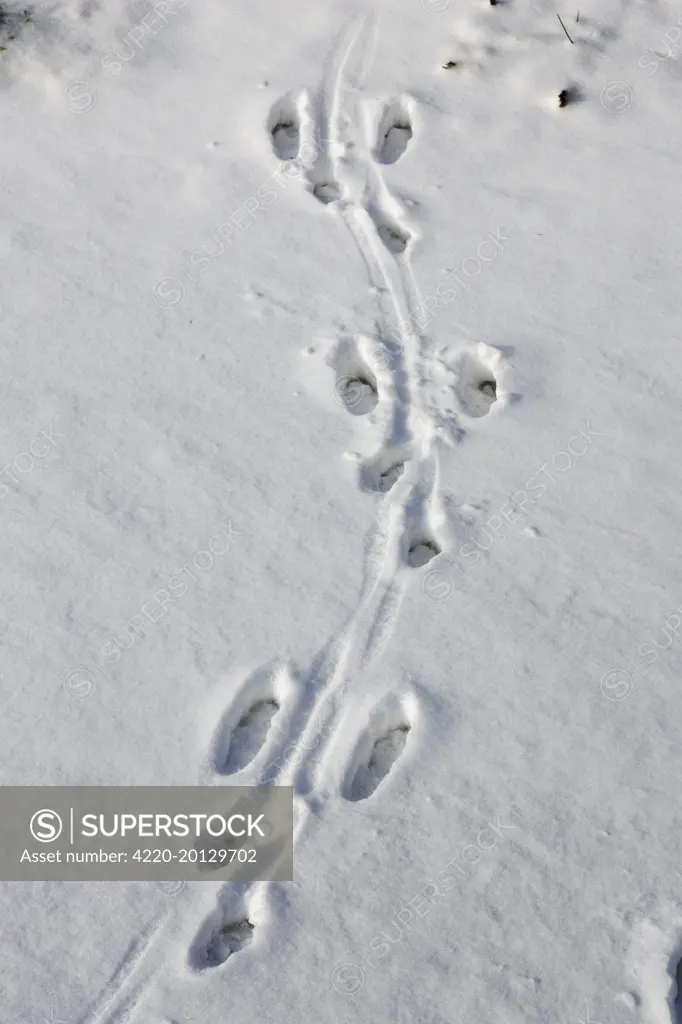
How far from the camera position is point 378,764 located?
12.1 feet

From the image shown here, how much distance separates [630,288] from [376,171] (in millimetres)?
1464

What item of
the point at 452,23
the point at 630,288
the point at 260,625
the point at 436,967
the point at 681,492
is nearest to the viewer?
the point at 436,967

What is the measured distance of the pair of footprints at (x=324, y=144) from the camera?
5.14m

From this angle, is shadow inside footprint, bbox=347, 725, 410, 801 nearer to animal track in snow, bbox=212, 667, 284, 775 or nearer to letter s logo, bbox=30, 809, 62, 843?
animal track in snow, bbox=212, 667, 284, 775

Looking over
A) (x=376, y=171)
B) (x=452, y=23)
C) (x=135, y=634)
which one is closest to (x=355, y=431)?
(x=135, y=634)

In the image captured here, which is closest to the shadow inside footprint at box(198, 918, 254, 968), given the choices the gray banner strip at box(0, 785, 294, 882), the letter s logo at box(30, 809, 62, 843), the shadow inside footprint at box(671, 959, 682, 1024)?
the gray banner strip at box(0, 785, 294, 882)

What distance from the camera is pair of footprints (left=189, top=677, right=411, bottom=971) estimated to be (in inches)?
135

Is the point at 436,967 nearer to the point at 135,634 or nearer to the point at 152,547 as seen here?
the point at 135,634

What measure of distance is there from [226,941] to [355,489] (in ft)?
5.89

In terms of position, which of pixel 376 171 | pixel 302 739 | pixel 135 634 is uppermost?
pixel 376 171

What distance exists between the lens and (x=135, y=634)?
3906 millimetres

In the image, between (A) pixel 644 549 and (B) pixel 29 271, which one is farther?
(B) pixel 29 271

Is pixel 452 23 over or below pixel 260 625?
over

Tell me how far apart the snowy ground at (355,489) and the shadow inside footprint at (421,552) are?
0.7 inches
